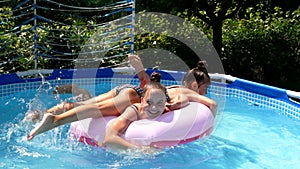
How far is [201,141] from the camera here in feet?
16.2

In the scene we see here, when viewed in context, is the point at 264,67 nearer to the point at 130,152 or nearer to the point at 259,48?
the point at 259,48

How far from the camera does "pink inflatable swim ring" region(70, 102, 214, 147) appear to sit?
413 centimetres

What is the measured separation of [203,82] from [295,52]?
14.8ft

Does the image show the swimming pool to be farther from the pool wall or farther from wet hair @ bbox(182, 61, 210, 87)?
wet hair @ bbox(182, 61, 210, 87)

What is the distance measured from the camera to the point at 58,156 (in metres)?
4.44

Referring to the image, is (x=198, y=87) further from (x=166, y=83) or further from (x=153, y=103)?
(x=166, y=83)

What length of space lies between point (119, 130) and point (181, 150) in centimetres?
85

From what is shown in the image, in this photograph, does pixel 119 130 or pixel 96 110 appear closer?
pixel 119 130

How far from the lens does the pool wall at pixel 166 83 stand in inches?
248

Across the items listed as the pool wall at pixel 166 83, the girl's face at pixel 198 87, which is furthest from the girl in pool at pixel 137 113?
the pool wall at pixel 166 83

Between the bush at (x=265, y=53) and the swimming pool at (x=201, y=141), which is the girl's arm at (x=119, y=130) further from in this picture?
the bush at (x=265, y=53)

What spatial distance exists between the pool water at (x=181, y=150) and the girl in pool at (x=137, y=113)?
226 millimetres

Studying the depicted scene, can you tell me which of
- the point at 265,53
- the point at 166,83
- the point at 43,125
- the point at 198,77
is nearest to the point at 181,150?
the point at 198,77

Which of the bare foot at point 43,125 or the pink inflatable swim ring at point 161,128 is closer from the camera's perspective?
the bare foot at point 43,125
